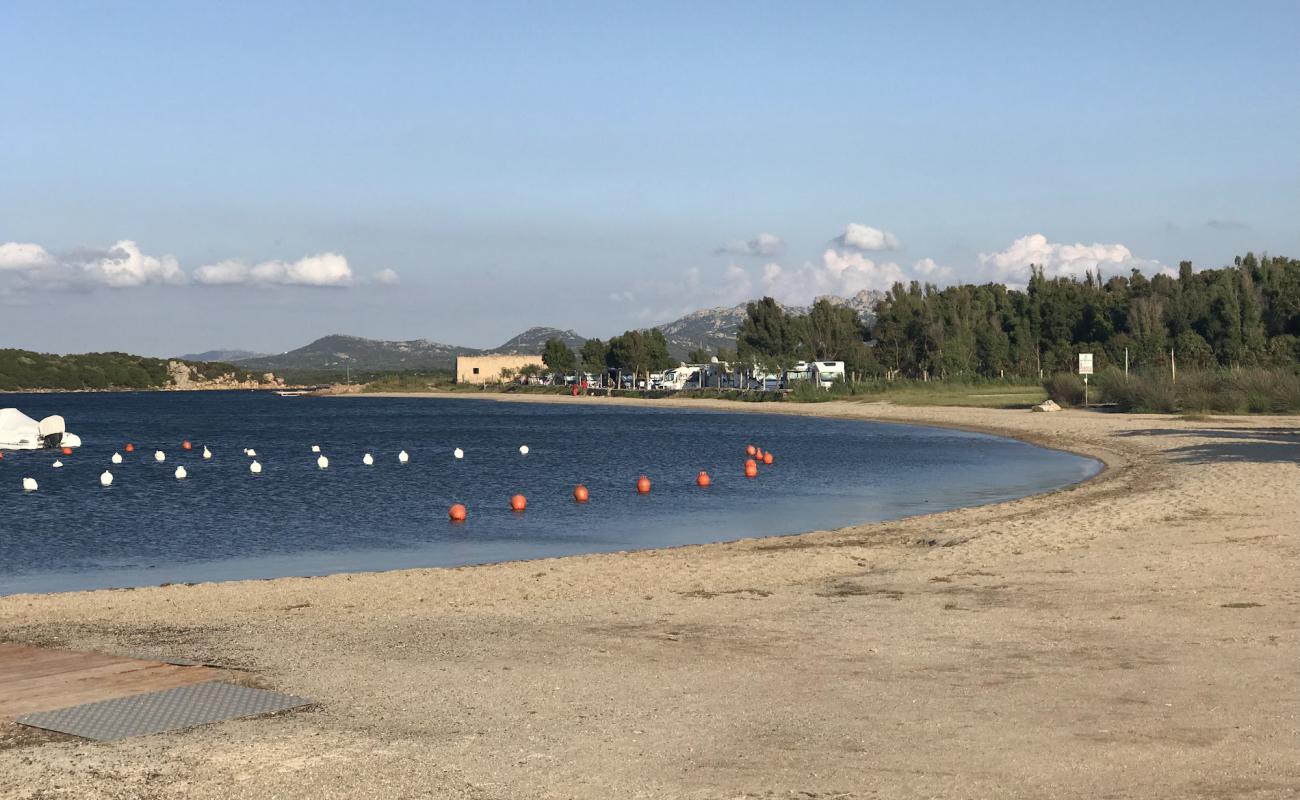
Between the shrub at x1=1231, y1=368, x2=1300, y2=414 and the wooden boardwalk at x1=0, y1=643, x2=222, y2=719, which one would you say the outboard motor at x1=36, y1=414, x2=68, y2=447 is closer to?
the shrub at x1=1231, y1=368, x2=1300, y2=414

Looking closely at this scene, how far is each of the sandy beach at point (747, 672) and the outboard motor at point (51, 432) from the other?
54.2 m

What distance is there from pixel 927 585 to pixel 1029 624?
3.22 m

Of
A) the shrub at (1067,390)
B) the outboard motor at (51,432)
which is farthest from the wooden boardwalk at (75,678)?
the shrub at (1067,390)

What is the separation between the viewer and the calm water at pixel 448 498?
25203 millimetres

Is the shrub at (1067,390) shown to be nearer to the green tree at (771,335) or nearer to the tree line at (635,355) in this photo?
the green tree at (771,335)

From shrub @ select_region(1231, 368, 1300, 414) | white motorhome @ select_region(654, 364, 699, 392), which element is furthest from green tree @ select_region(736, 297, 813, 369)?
shrub @ select_region(1231, 368, 1300, 414)

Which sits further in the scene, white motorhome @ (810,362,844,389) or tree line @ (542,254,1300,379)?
white motorhome @ (810,362,844,389)

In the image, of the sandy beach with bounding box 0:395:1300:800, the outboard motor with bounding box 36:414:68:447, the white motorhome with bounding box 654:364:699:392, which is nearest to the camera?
the sandy beach with bounding box 0:395:1300:800

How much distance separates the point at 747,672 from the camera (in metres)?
10.8

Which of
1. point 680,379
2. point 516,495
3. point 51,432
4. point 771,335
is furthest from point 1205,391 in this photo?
point 680,379

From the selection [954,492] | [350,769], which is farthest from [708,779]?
[954,492]

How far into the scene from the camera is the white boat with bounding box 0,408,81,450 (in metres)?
66.1

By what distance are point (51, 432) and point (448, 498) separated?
1553 inches

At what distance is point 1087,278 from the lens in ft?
470
